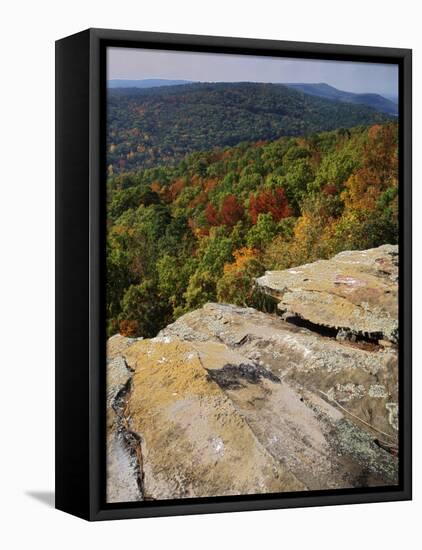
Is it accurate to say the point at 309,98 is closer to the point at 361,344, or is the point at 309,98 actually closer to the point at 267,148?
the point at 267,148

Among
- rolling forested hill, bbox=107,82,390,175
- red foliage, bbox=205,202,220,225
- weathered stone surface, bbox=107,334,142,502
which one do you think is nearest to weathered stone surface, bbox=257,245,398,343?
red foliage, bbox=205,202,220,225

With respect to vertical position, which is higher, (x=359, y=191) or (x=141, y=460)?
(x=359, y=191)

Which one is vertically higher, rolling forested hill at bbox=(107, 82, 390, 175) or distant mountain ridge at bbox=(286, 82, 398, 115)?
distant mountain ridge at bbox=(286, 82, 398, 115)

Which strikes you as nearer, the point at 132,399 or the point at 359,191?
the point at 132,399

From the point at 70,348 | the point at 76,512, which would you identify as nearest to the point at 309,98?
the point at 70,348

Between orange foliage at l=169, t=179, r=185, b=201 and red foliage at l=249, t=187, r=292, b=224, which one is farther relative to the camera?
red foliage at l=249, t=187, r=292, b=224

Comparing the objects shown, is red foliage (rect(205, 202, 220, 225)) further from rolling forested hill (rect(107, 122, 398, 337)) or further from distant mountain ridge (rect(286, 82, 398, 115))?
distant mountain ridge (rect(286, 82, 398, 115))

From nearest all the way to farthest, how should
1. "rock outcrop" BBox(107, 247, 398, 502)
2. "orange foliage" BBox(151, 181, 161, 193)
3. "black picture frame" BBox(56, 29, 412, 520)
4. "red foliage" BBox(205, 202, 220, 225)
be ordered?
"black picture frame" BBox(56, 29, 412, 520) → "rock outcrop" BBox(107, 247, 398, 502) → "orange foliage" BBox(151, 181, 161, 193) → "red foliage" BBox(205, 202, 220, 225)
